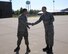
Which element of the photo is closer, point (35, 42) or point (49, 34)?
point (49, 34)

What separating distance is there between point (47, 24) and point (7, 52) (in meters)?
2.03

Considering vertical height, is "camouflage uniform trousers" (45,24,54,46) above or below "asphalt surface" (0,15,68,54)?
above

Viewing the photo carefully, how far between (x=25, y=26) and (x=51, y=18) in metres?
1.06

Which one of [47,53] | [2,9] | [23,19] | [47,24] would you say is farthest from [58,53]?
[2,9]

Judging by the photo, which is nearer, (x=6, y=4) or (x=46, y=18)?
(x=46, y=18)

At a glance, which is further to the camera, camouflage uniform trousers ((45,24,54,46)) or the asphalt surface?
the asphalt surface

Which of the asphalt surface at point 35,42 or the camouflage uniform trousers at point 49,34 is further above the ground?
the camouflage uniform trousers at point 49,34

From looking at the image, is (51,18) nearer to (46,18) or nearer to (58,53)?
(46,18)

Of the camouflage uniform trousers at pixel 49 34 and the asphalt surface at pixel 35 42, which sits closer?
the camouflage uniform trousers at pixel 49 34

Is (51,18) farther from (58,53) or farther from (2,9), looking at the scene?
(2,9)

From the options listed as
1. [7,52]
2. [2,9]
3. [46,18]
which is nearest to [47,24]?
[46,18]

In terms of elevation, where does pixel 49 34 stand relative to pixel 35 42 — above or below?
above

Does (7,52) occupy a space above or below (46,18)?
below

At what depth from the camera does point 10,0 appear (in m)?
81.9
